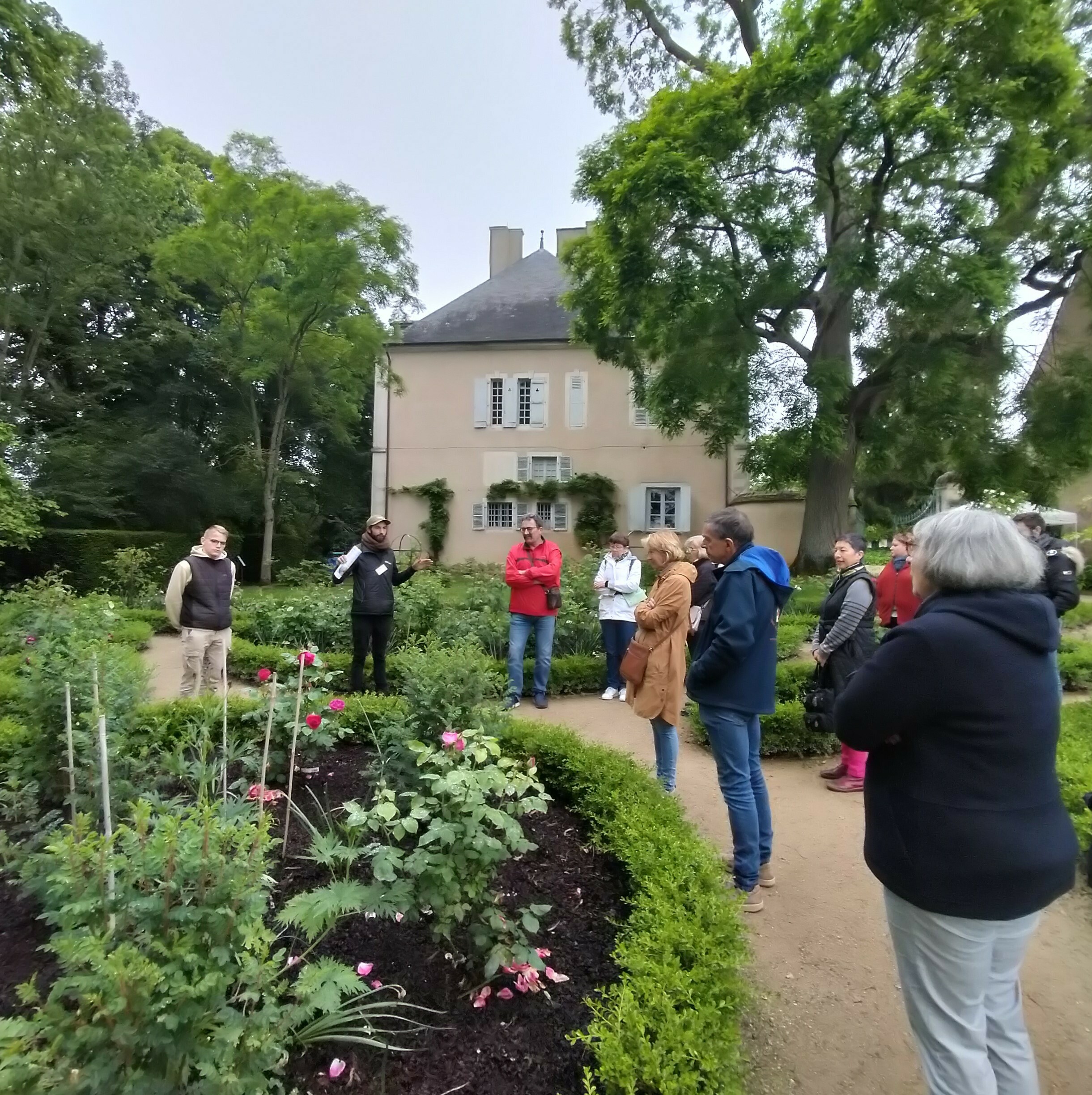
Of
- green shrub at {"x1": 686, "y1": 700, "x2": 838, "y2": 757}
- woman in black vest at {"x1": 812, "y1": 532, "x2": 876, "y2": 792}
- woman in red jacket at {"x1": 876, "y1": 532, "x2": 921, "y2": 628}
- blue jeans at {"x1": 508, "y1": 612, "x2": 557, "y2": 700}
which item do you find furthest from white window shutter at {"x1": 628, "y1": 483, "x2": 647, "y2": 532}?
woman in black vest at {"x1": 812, "y1": 532, "x2": 876, "y2": 792}

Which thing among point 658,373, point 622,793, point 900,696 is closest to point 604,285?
point 658,373

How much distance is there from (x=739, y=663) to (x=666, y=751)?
1.07 metres

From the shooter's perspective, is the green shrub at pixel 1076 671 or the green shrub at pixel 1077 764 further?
the green shrub at pixel 1076 671

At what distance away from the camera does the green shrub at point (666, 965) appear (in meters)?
1.70

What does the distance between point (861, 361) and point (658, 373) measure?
182 inches

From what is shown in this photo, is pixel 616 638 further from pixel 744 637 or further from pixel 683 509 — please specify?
pixel 683 509

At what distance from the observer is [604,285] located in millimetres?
14750

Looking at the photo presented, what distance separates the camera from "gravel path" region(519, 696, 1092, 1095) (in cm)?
215

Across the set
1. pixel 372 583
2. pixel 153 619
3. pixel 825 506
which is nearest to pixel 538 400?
pixel 825 506

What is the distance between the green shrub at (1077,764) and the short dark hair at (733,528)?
56.6 inches

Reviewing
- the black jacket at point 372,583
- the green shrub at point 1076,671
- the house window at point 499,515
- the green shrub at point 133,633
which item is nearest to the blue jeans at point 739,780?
the black jacket at point 372,583

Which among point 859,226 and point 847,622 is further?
point 859,226

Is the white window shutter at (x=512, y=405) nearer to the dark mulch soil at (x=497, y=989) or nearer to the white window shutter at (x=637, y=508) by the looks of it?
the white window shutter at (x=637, y=508)

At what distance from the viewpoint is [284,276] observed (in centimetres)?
1980
